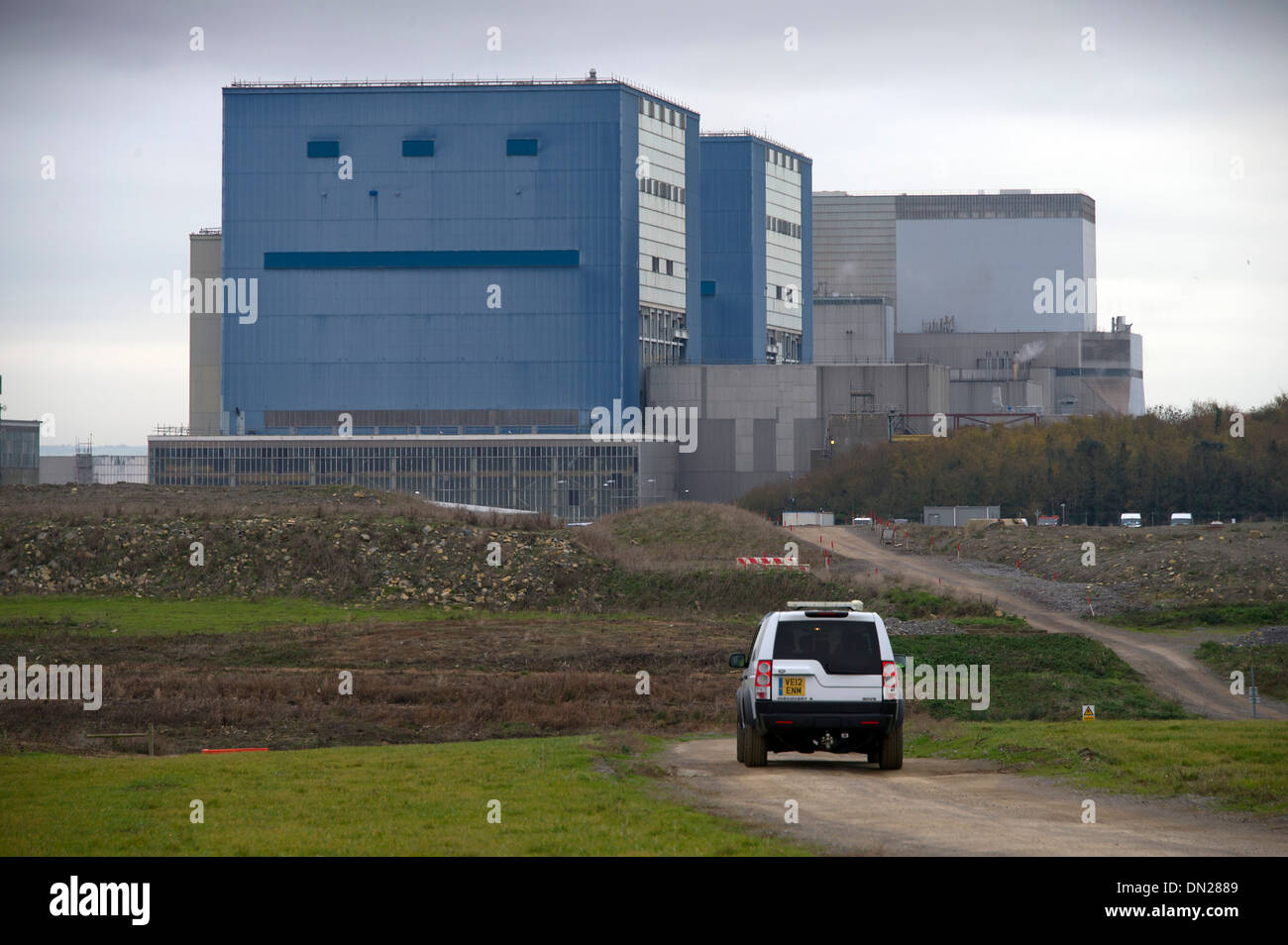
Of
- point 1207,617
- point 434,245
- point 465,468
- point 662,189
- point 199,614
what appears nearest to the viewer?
point 1207,617

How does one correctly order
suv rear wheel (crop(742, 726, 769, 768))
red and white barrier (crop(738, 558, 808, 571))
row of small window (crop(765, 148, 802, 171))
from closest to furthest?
suv rear wheel (crop(742, 726, 769, 768)) → red and white barrier (crop(738, 558, 808, 571)) → row of small window (crop(765, 148, 802, 171))

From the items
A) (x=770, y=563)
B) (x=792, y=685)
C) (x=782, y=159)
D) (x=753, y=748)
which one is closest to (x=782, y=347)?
(x=782, y=159)

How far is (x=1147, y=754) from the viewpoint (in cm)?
2256

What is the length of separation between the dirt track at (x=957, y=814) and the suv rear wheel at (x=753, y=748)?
188 millimetres

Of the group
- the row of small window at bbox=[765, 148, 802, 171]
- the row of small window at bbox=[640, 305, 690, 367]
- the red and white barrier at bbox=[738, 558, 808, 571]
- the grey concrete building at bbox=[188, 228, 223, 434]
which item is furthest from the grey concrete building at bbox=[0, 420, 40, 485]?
the red and white barrier at bbox=[738, 558, 808, 571]

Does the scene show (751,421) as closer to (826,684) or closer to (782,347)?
(782,347)

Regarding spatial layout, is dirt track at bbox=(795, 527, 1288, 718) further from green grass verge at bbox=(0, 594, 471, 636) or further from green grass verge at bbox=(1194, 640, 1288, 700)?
green grass verge at bbox=(0, 594, 471, 636)

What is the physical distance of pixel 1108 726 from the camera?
1089 inches

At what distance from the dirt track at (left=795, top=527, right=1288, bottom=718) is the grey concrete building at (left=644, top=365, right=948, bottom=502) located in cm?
4293

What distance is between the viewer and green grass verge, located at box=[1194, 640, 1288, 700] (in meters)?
39.2

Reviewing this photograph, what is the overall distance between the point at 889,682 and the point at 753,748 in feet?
7.95
